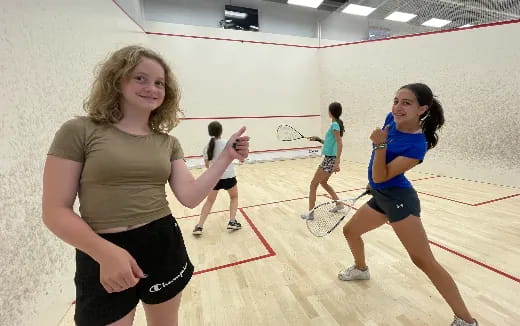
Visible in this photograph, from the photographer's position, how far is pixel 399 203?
120 cm

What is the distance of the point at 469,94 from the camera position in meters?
4.02

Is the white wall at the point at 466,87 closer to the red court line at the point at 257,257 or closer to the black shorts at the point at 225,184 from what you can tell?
the red court line at the point at 257,257

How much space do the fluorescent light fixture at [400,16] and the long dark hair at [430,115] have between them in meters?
7.88

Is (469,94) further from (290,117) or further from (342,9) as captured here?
(342,9)

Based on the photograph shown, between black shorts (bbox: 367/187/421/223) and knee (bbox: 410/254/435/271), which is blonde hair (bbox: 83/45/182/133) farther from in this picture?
knee (bbox: 410/254/435/271)

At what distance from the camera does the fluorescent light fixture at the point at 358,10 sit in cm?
747

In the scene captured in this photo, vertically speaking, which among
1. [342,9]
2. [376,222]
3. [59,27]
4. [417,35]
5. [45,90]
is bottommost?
[376,222]

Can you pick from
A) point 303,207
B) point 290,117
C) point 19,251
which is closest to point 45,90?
point 19,251

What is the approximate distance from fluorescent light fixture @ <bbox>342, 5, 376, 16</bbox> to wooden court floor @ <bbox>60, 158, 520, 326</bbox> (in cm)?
628

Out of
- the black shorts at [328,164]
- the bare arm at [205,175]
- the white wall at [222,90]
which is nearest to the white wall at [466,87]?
the white wall at [222,90]

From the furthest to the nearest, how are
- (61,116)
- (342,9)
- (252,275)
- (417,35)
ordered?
(342,9) < (417,35) < (252,275) < (61,116)

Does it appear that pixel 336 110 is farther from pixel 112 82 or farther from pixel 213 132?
pixel 112 82

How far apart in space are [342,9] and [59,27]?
7.58 meters

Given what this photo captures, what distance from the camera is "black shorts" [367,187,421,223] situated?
1188mm
